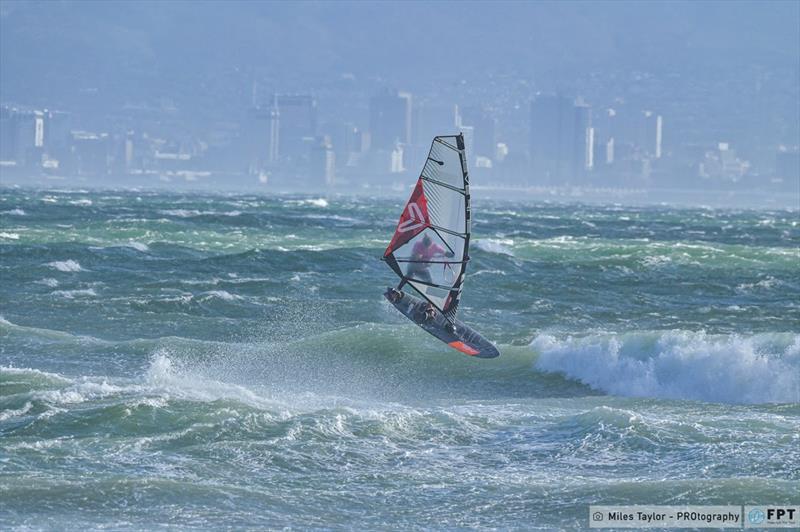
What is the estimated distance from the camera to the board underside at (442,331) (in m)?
20.5

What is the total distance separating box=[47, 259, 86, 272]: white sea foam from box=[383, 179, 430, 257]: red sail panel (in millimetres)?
23747

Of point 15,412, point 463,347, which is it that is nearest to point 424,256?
point 463,347

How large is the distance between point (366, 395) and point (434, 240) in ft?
12.3

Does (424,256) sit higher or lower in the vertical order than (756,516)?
higher

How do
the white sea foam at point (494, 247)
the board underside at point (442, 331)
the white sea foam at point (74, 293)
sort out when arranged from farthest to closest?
the white sea foam at point (494, 247) → the white sea foam at point (74, 293) → the board underside at point (442, 331)

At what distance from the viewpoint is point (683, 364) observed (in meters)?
26.0

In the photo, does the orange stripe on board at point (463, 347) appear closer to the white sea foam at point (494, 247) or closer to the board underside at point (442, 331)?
the board underside at point (442, 331)

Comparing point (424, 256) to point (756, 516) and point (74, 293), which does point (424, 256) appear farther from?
point (74, 293)

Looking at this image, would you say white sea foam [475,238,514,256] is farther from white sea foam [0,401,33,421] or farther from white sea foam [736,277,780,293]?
white sea foam [0,401,33,421]

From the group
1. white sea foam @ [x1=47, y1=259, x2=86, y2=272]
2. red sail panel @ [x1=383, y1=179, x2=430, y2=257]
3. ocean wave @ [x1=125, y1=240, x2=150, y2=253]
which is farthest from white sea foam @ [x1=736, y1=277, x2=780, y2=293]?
red sail panel @ [x1=383, y1=179, x2=430, y2=257]

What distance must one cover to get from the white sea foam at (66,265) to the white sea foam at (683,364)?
1914cm

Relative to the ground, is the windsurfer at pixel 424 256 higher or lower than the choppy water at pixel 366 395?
higher

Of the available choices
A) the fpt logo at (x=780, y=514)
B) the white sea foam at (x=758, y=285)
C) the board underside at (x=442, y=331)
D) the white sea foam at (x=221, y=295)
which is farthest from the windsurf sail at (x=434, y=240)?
the white sea foam at (x=758, y=285)

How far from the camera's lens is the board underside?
2055 centimetres
